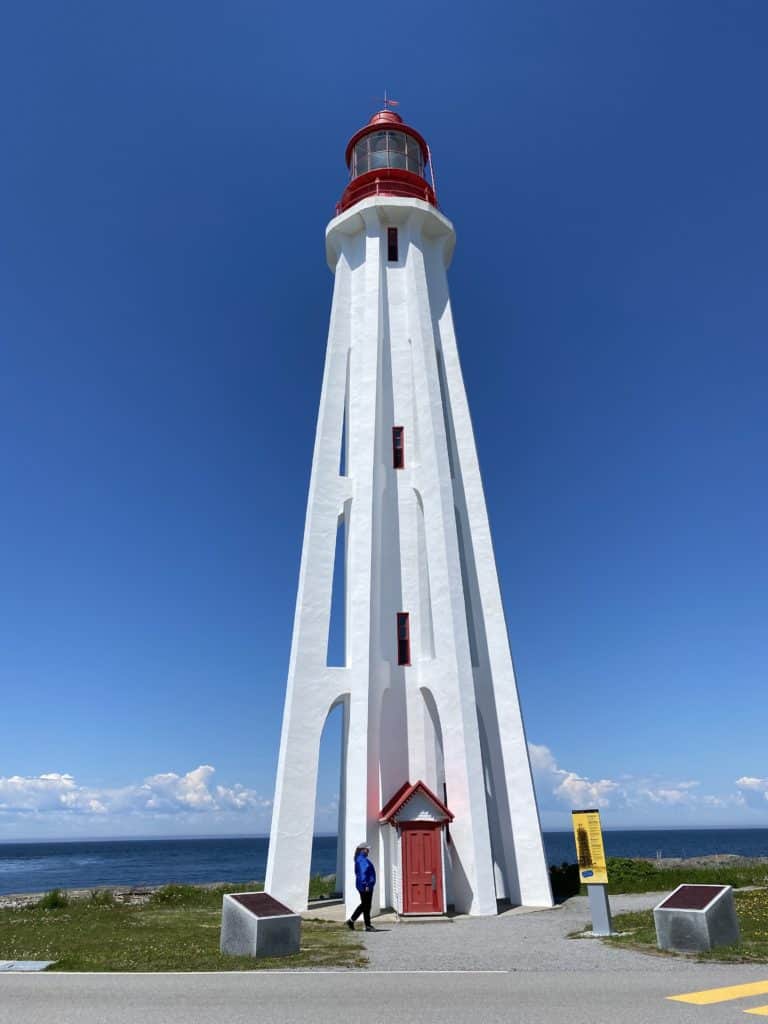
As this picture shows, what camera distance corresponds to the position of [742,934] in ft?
45.3

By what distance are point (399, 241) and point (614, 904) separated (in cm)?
2303

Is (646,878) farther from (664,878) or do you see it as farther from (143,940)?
(143,940)

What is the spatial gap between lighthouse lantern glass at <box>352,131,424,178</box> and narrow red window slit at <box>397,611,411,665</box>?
17.4 metres

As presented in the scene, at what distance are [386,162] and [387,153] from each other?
0.44m

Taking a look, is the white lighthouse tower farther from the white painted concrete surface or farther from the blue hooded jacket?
the blue hooded jacket

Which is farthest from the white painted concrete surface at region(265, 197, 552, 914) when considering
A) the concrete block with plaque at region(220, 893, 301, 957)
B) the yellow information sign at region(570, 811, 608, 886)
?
the concrete block with plaque at region(220, 893, 301, 957)

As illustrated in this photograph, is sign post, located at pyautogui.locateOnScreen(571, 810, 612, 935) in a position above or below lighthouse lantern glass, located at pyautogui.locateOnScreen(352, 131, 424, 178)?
below

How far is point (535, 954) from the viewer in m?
13.0

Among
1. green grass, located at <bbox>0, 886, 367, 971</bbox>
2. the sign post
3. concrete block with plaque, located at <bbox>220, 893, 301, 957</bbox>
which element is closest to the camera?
green grass, located at <bbox>0, 886, 367, 971</bbox>

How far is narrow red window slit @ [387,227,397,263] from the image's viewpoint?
2700 centimetres

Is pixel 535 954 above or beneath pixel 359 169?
beneath

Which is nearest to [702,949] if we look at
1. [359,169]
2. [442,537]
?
[442,537]

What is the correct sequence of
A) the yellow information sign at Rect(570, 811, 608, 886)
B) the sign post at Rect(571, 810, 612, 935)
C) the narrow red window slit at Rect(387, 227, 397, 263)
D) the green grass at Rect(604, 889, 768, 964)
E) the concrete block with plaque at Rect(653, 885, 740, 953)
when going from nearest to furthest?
the green grass at Rect(604, 889, 768, 964) < the concrete block with plaque at Rect(653, 885, 740, 953) < the sign post at Rect(571, 810, 612, 935) < the yellow information sign at Rect(570, 811, 608, 886) < the narrow red window slit at Rect(387, 227, 397, 263)

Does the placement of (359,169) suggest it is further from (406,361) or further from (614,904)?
(614,904)
